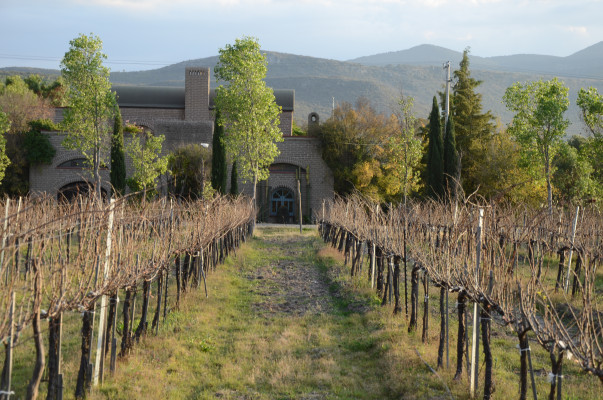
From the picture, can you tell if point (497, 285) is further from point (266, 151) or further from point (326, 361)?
point (266, 151)

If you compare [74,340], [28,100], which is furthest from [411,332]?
[28,100]

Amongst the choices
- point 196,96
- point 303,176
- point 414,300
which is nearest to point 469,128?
point 303,176

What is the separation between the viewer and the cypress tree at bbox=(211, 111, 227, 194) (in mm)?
30875

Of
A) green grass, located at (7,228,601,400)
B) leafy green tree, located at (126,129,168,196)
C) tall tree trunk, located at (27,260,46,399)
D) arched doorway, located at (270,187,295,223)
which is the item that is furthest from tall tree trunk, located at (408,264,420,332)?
arched doorway, located at (270,187,295,223)

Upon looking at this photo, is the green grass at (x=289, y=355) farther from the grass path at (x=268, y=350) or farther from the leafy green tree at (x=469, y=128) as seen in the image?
the leafy green tree at (x=469, y=128)

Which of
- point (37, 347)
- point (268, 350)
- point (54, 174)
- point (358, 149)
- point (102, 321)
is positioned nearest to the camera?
point (37, 347)

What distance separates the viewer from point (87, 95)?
26828mm

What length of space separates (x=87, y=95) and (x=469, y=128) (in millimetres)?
21666

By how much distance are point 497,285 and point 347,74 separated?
13848 cm

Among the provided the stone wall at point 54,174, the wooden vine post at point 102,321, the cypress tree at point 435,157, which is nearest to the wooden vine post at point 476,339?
the wooden vine post at point 102,321

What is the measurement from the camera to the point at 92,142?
2753cm

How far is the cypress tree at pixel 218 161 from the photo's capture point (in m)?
30.9

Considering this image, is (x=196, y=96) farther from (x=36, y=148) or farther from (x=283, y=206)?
(x=36, y=148)

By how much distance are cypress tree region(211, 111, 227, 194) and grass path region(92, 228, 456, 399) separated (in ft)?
59.8
